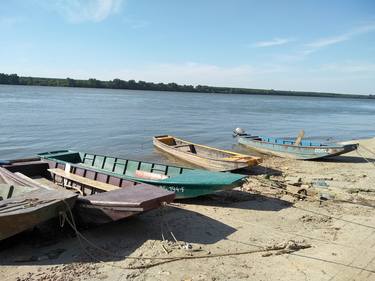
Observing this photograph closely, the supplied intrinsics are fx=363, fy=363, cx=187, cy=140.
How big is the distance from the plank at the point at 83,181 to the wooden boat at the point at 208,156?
5631 mm

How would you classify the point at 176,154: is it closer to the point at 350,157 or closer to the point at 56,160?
the point at 56,160

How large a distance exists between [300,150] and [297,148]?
0.65 ft

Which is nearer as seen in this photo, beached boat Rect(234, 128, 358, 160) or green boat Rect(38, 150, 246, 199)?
green boat Rect(38, 150, 246, 199)

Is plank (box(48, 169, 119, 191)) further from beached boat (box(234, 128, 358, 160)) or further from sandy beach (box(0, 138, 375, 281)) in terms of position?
beached boat (box(234, 128, 358, 160))

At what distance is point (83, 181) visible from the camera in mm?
10781

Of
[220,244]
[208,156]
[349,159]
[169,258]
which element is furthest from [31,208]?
[349,159]

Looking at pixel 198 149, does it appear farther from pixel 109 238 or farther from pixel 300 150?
pixel 109 238

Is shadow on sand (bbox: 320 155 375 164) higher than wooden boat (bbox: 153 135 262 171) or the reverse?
the reverse

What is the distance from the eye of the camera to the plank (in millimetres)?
10204

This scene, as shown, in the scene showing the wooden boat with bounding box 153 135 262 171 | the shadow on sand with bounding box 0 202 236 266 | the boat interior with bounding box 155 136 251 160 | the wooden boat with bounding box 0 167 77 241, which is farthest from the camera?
the boat interior with bounding box 155 136 251 160

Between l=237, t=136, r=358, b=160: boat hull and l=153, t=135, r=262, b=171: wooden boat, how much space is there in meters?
4.81

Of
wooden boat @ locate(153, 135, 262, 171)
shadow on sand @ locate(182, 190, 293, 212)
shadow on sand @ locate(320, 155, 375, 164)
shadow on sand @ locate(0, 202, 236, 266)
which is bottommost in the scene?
shadow on sand @ locate(0, 202, 236, 266)

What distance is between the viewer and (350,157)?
66.9 ft

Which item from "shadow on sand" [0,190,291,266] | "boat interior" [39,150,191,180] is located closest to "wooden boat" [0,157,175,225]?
"shadow on sand" [0,190,291,266]
